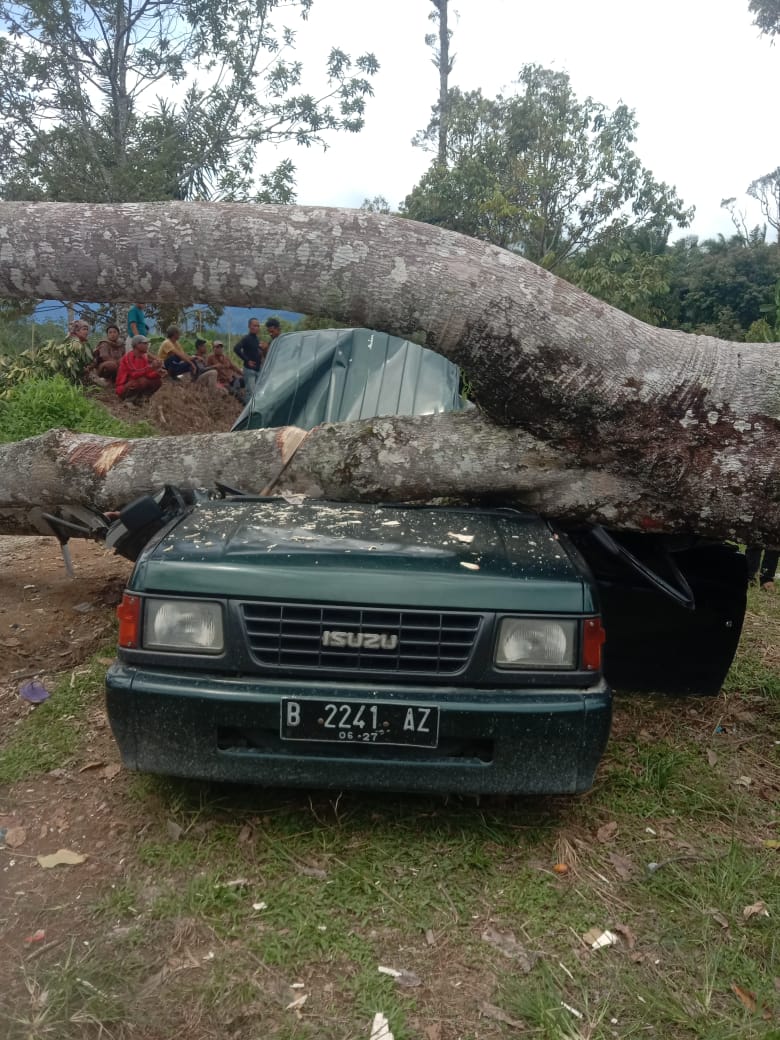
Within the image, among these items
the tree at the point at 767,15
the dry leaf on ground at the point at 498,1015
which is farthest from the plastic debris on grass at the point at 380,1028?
the tree at the point at 767,15

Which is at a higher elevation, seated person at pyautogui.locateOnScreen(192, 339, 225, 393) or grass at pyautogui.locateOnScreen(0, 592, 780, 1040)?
seated person at pyautogui.locateOnScreen(192, 339, 225, 393)

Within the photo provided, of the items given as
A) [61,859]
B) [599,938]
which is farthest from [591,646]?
[61,859]

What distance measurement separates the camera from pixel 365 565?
2.67 metres

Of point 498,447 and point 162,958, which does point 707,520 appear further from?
point 162,958

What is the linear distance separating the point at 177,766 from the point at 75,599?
10.2 ft

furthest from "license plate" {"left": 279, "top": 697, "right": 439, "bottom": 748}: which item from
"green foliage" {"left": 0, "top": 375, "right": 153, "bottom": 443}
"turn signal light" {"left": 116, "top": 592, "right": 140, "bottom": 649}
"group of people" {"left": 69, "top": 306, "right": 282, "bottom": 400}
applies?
"group of people" {"left": 69, "top": 306, "right": 282, "bottom": 400}

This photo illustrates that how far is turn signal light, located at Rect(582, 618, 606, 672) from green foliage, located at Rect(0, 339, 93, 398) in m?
11.2

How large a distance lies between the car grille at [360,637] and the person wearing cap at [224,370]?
1208cm

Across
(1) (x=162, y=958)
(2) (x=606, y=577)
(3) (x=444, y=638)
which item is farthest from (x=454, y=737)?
(2) (x=606, y=577)

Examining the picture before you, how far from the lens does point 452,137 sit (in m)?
22.9

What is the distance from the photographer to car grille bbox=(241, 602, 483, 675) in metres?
2.60

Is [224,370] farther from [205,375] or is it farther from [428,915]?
[428,915]

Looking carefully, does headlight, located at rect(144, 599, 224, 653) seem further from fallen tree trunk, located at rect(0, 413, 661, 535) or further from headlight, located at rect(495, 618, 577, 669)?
fallen tree trunk, located at rect(0, 413, 661, 535)

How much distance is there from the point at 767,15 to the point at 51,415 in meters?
32.6
